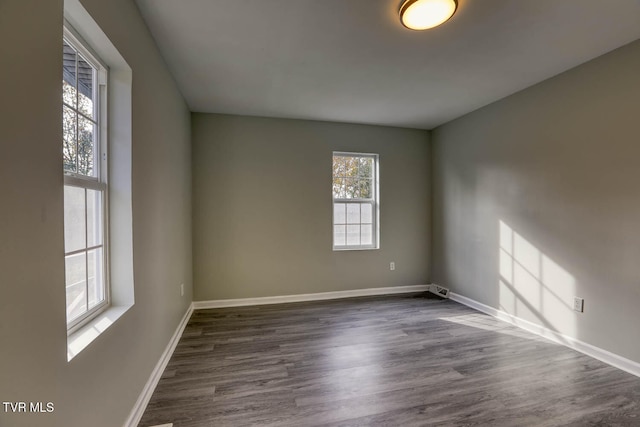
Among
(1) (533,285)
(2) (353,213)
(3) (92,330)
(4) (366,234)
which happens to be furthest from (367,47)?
(1) (533,285)

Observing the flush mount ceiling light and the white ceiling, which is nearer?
the flush mount ceiling light

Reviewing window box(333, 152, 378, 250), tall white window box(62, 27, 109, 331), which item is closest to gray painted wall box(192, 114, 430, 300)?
window box(333, 152, 378, 250)

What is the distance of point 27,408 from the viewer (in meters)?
0.81

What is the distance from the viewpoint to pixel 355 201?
4.08 m

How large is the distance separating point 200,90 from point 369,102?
6.11ft

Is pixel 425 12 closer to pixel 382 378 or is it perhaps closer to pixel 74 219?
pixel 74 219

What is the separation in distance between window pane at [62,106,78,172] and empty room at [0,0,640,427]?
1 centimetres

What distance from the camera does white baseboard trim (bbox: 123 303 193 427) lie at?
158cm

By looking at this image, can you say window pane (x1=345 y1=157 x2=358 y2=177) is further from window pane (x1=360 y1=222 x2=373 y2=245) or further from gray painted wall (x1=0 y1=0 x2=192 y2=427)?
gray painted wall (x1=0 y1=0 x2=192 y2=427)

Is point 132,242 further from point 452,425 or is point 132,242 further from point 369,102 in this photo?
point 369,102

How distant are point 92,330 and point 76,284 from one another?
22cm

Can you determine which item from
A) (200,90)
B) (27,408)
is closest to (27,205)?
(27,408)

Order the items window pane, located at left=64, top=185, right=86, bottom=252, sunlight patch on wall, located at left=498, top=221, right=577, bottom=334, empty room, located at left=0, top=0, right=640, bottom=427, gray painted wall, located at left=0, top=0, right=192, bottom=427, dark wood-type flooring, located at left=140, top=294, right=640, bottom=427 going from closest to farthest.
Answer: gray painted wall, located at left=0, top=0, right=192, bottom=427
empty room, located at left=0, top=0, right=640, bottom=427
window pane, located at left=64, top=185, right=86, bottom=252
dark wood-type flooring, located at left=140, top=294, right=640, bottom=427
sunlight patch on wall, located at left=498, top=221, right=577, bottom=334

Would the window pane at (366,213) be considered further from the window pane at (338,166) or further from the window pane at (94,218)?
the window pane at (94,218)
